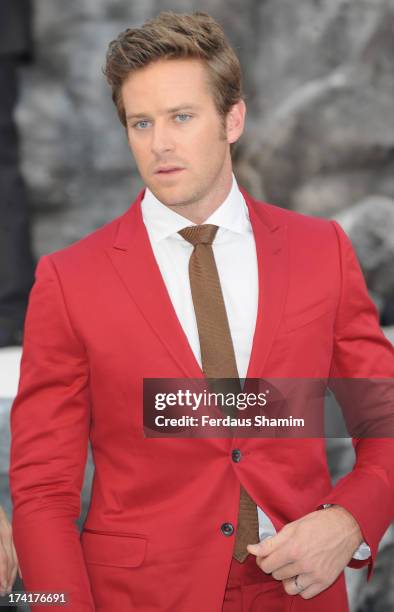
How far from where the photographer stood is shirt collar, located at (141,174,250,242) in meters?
1.88

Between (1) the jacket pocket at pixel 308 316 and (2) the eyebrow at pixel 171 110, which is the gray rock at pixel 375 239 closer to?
(1) the jacket pocket at pixel 308 316

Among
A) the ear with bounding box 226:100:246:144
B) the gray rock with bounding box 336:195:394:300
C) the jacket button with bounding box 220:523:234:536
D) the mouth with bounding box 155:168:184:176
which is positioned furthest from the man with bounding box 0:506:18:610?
the gray rock with bounding box 336:195:394:300

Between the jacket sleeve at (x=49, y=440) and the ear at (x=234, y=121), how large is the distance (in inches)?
18.2

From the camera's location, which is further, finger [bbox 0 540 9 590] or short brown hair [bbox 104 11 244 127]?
finger [bbox 0 540 9 590]

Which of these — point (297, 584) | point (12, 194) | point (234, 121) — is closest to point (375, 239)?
point (12, 194)

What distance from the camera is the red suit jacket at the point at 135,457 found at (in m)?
1.77

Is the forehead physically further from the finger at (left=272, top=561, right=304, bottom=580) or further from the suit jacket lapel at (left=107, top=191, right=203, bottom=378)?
the finger at (left=272, top=561, right=304, bottom=580)

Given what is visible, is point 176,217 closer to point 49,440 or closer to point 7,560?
point 49,440

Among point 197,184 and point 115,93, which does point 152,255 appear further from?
point 115,93

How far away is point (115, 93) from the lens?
6.16 feet

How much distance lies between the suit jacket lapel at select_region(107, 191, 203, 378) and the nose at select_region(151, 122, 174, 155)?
0.19m

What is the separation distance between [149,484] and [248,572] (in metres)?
0.25

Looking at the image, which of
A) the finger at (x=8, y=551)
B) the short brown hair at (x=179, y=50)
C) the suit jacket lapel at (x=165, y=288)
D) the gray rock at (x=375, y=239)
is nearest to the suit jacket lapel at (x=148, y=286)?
the suit jacket lapel at (x=165, y=288)

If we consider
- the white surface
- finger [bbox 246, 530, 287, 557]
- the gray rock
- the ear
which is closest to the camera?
finger [bbox 246, 530, 287, 557]
